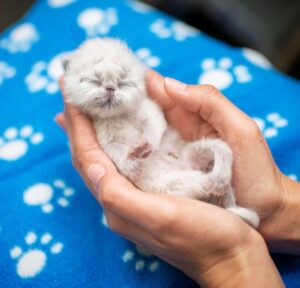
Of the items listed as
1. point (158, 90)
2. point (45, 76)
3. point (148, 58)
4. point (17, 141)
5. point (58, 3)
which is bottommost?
point (17, 141)

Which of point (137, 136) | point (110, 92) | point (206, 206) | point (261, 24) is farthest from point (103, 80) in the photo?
point (261, 24)

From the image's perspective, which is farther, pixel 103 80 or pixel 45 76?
pixel 45 76

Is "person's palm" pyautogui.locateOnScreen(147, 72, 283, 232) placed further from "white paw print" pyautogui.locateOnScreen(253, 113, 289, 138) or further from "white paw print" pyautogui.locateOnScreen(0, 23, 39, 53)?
"white paw print" pyautogui.locateOnScreen(0, 23, 39, 53)

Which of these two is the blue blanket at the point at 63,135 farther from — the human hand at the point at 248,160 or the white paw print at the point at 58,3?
the human hand at the point at 248,160

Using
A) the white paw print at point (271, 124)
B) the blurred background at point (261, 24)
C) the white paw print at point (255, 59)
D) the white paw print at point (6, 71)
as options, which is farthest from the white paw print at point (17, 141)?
the blurred background at point (261, 24)

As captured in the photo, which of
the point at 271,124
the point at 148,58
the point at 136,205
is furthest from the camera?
the point at 148,58

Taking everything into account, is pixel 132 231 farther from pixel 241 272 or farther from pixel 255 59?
pixel 255 59

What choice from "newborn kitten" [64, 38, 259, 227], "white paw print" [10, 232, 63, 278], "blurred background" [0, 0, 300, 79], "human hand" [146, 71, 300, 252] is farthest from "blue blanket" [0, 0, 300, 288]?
"blurred background" [0, 0, 300, 79]
